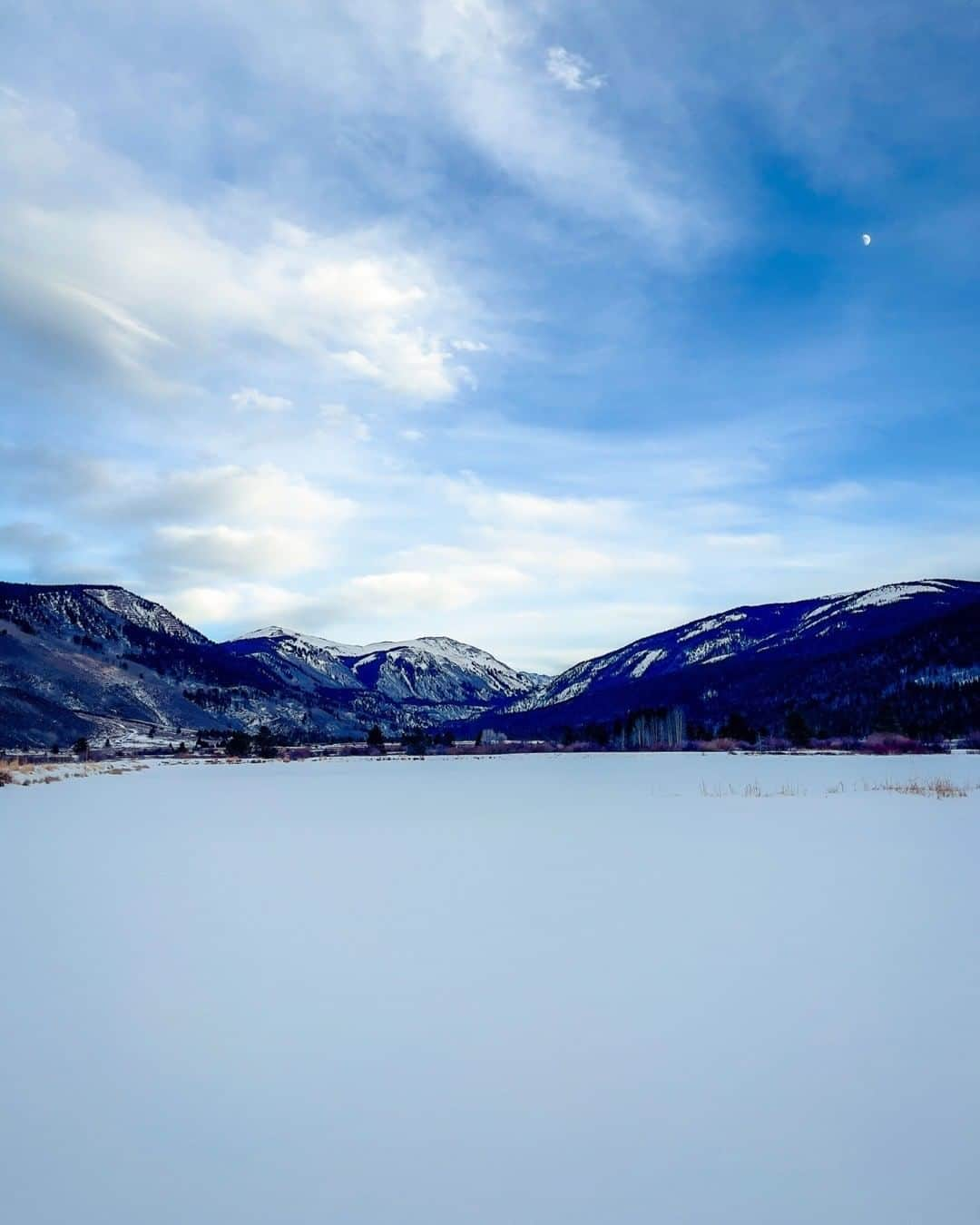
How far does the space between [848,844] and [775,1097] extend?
895 centimetres

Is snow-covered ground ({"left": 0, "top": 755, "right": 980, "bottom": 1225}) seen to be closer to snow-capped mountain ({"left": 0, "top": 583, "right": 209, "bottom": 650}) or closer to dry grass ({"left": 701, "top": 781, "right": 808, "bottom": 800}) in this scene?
dry grass ({"left": 701, "top": 781, "right": 808, "bottom": 800})

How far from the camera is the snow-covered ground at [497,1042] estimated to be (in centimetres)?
323

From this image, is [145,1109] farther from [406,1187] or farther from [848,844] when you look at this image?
[848,844]

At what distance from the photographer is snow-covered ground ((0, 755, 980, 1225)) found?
3.23 m

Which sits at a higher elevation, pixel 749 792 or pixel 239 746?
pixel 749 792

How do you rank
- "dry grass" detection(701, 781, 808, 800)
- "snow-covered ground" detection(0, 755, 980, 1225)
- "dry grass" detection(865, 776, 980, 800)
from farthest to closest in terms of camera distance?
"dry grass" detection(701, 781, 808, 800) → "dry grass" detection(865, 776, 980, 800) → "snow-covered ground" detection(0, 755, 980, 1225)

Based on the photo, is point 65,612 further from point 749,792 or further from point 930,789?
point 930,789

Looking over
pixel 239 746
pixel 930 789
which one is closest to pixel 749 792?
pixel 930 789

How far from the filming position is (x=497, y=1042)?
15.5 feet

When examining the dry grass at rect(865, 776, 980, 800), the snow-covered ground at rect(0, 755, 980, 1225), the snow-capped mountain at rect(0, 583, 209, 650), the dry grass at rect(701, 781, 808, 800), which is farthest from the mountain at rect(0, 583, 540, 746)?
the snow-covered ground at rect(0, 755, 980, 1225)

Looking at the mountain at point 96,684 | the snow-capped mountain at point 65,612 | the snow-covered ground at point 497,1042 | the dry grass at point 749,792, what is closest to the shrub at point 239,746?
→ the mountain at point 96,684

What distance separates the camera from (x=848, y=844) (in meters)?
11.8

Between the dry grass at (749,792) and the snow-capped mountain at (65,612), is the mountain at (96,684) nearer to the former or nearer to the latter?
the snow-capped mountain at (65,612)

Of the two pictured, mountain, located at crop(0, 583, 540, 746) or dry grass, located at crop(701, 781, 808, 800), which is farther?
mountain, located at crop(0, 583, 540, 746)
